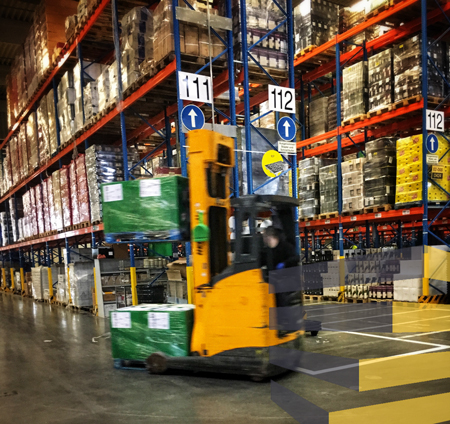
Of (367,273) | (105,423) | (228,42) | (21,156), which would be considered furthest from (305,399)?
(21,156)

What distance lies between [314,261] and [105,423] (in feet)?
25.5

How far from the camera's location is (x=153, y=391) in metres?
3.96

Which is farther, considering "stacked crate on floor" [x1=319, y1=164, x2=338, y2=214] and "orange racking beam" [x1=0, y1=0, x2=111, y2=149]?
"stacked crate on floor" [x1=319, y1=164, x2=338, y2=214]

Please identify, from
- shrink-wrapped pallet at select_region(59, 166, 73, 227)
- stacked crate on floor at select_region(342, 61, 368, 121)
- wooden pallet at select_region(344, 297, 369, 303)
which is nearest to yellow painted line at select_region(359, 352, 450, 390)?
wooden pallet at select_region(344, 297, 369, 303)

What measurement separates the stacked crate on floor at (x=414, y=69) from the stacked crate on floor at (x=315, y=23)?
2.44 metres

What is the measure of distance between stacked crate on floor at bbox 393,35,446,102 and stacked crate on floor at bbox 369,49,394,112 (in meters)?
0.12

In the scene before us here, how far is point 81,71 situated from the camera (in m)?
10.4

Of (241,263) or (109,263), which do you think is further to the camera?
(109,263)

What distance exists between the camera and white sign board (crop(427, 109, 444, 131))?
802 centimetres

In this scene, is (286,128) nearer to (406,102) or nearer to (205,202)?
(406,102)

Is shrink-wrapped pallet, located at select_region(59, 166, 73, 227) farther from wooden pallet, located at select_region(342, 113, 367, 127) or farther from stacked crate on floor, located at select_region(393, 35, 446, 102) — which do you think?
stacked crate on floor, located at select_region(393, 35, 446, 102)

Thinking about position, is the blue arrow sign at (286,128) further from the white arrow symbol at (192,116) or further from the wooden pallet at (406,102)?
the wooden pallet at (406,102)

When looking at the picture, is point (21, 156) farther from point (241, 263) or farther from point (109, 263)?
point (241, 263)

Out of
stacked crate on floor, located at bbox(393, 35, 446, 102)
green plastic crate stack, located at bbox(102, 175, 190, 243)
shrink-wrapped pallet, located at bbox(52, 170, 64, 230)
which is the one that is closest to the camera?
green plastic crate stack, located at bbox(102, 175, 190, 243)
